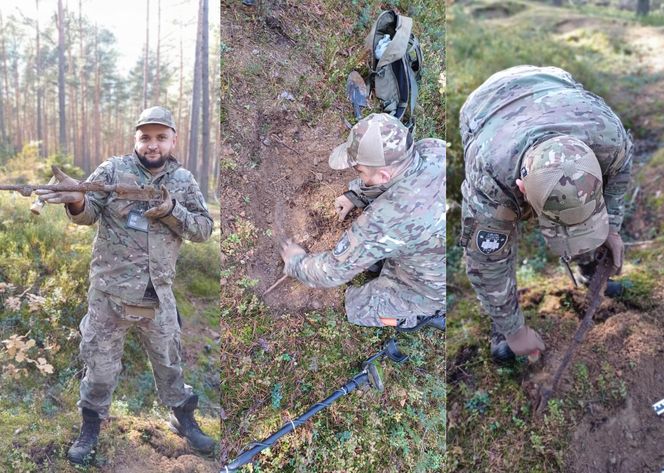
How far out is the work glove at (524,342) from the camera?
341 cm

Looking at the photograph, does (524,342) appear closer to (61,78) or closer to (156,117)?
(156,117)

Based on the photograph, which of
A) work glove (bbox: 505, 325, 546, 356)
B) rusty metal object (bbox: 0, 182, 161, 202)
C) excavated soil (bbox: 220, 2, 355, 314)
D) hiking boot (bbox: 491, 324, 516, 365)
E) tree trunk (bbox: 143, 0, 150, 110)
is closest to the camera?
rusty metal object (bbox: 0, 182, 161, 202)

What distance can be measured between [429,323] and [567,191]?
43.4 inches

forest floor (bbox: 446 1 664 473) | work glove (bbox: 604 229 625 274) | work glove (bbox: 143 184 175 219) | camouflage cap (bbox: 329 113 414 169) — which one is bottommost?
forest floor (bbox: 446 1 664 473)

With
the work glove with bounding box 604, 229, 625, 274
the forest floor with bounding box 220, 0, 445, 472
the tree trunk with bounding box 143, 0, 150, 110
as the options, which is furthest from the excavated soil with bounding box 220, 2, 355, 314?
the work glove with bounding box 604, 229, 625, 274

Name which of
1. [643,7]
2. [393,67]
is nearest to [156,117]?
[393,67]

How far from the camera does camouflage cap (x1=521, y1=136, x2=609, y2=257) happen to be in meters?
2.30

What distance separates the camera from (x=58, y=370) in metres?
2.47

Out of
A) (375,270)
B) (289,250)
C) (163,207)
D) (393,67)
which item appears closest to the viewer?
(163,207)

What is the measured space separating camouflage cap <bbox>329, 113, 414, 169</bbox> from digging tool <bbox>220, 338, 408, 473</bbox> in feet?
3.58

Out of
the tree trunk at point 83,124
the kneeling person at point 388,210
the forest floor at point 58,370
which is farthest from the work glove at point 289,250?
the tree trunk at point 83,124

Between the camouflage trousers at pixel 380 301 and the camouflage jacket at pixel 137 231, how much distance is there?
0.89m

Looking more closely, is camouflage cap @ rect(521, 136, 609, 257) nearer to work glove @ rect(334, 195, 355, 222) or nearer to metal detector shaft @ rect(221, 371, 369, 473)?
work glove @ rect(334, 195, 355, 222)

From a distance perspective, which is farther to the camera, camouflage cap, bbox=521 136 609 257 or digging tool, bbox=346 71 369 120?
digging tool, bbox=346 71 369 120
